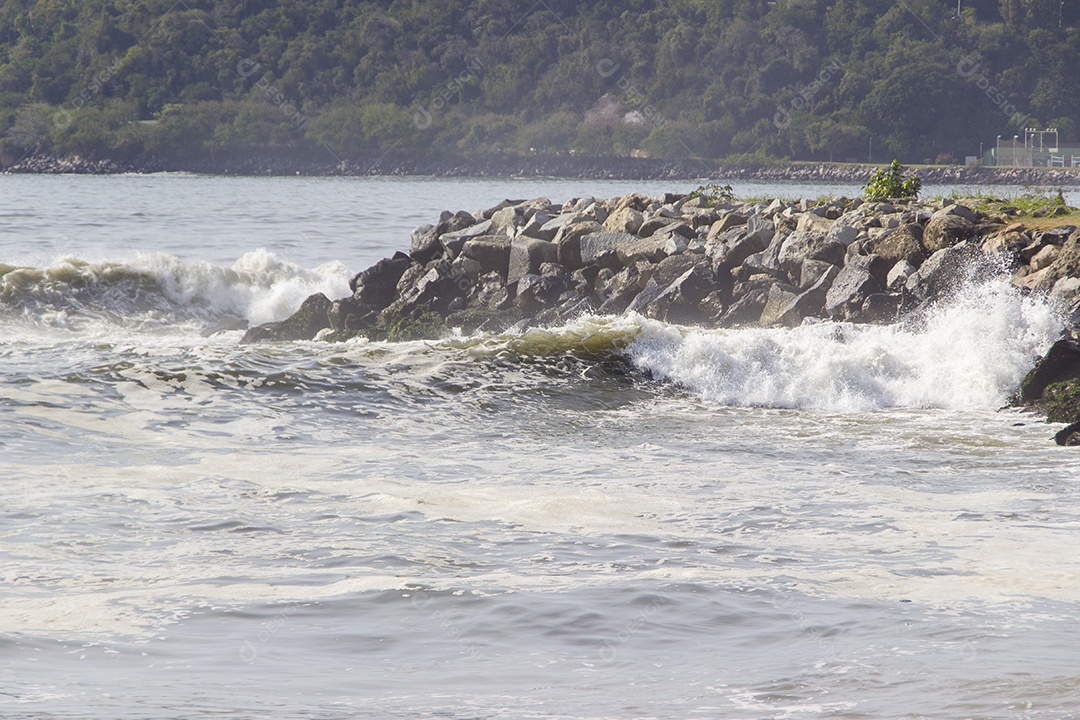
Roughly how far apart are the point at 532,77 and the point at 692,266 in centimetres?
16780

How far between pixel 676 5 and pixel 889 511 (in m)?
179

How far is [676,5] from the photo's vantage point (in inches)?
6978

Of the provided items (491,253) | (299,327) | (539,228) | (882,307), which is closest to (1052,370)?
(882,307)

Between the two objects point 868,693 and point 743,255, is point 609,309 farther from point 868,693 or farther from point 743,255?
point 868,693

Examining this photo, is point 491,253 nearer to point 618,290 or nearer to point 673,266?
point 618,290

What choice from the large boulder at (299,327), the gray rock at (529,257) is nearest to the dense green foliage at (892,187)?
the gray rock at (529,257)

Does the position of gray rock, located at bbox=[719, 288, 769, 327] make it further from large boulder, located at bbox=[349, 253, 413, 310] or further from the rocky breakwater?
large boulder, located at bbox=[349, 253, 413, 310]

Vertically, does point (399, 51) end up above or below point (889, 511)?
above

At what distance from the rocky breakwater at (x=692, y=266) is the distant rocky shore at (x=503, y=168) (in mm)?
108941

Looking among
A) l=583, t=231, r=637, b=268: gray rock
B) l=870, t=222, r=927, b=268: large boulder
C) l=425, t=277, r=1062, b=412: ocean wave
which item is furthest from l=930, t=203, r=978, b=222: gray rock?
l=583, t=231, r=637, b=268: gray rock

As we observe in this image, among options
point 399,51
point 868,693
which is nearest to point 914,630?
point 868,693

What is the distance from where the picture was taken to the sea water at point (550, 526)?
508 centimetres

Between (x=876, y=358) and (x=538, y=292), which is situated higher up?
(x=538, y=292)

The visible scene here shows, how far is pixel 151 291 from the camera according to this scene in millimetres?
21719
